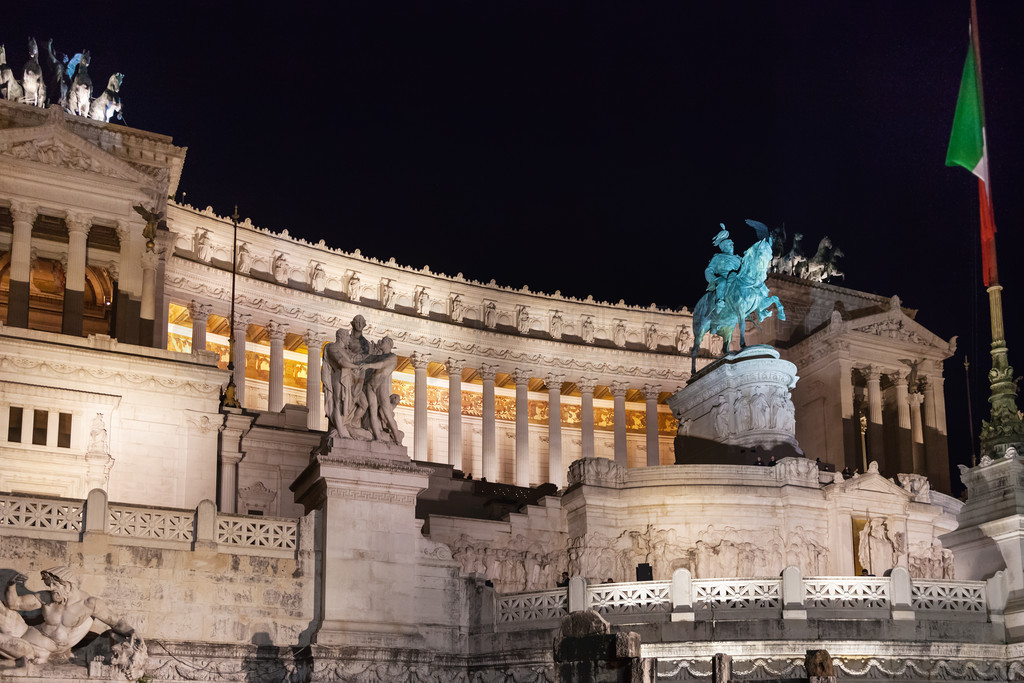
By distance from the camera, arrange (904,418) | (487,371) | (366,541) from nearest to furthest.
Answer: (366,541) < (487,371) < (904,418)

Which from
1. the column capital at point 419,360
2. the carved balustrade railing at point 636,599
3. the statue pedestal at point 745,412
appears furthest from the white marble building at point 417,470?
the statue pedestal at point 745,412

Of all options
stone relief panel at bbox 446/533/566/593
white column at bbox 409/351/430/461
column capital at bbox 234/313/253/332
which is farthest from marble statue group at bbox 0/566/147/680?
white column at bbox 409/351/430/461

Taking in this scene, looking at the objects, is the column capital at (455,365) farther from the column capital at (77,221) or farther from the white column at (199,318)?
the column capital at (77,221)

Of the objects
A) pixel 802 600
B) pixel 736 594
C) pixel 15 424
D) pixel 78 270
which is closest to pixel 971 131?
pixel 802 600

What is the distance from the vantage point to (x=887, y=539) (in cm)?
4372

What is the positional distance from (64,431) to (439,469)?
13.5 metres

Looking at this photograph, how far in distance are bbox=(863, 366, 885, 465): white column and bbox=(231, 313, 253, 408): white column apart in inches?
1451

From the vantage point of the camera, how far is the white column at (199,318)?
66.6 metres

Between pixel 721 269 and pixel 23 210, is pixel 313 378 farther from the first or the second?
pixel 721 269

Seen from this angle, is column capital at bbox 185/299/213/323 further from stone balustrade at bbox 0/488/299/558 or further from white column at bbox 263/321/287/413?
stone balustrade at bbox 0/488/299/558

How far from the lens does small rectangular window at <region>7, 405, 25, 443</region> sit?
4588 cm

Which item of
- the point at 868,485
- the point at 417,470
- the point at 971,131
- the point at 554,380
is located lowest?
the point at 417,470

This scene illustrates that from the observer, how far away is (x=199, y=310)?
6806 centimetres

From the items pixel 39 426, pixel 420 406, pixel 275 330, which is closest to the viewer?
pixel 39 426
